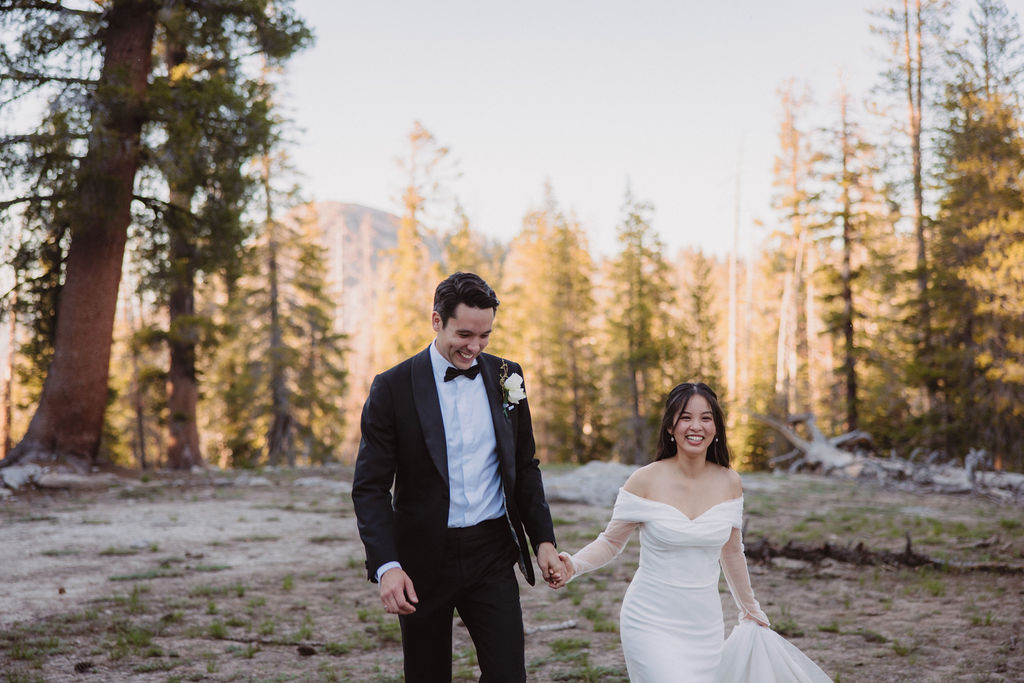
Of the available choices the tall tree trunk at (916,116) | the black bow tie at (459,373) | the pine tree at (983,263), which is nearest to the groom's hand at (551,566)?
the black bow tie at (459,373)

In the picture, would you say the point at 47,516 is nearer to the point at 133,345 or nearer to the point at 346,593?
the point at 346,593

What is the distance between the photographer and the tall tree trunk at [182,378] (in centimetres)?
1728

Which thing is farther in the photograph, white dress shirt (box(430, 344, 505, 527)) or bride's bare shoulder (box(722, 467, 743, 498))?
bride's bare shoulder (box(722, 467, 743, 498))

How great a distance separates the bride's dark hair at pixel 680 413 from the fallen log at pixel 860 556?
5.14 metres

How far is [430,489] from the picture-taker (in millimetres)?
2941

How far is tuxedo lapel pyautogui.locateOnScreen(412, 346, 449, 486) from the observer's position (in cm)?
291

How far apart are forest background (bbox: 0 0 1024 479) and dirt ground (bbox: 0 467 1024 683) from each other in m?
5.41

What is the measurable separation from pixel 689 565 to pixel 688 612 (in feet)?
0.65

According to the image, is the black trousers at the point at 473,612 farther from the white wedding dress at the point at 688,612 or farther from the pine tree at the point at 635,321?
the pine tree at the point at 635,321

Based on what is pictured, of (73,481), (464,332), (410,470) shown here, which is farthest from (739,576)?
(73,481)

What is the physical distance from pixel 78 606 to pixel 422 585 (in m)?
4.82

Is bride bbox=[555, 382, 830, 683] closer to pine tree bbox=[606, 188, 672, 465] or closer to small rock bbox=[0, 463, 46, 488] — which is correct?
small rock bbox=[0, 463, 46, 488]

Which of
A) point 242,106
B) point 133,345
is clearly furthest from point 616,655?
point 133,345

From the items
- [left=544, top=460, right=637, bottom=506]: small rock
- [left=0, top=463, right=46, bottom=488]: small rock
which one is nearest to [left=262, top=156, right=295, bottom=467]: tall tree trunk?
[left=0, top=463, right=46, bottom=488]: small rock
